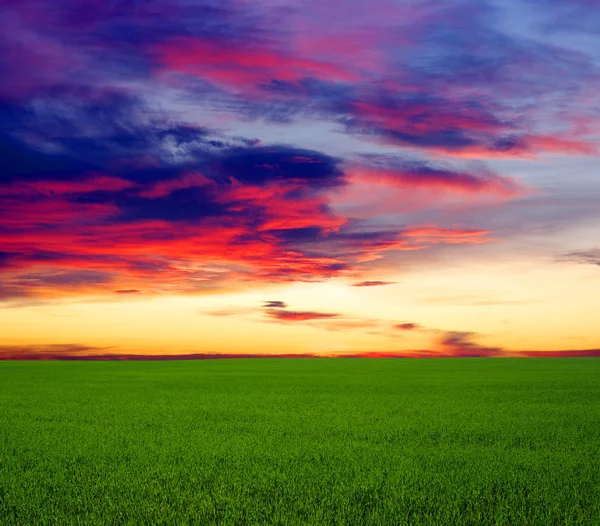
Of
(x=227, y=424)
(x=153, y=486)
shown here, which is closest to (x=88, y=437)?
(x=227, y=424)

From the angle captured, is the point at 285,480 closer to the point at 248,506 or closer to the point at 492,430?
the point at 248,506

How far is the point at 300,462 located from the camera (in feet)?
39.2

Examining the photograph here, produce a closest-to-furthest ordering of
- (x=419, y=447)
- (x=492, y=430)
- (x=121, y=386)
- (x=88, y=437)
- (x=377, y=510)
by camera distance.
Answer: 1. (x=377, y=510)
2. (x=419, y=447)
3. (x=88, y=437)
4. (x=492, y=430)
5. (x=121, y=386)

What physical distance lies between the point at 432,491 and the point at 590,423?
35.1 feet

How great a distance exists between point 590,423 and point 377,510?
39.7 ft

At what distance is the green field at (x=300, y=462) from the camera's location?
8750 millimetres

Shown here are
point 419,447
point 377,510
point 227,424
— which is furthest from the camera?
point 227,424

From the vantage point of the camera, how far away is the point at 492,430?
52.9ft

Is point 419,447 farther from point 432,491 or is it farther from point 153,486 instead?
point 153,486

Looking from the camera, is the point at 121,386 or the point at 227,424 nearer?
the point at 227,424

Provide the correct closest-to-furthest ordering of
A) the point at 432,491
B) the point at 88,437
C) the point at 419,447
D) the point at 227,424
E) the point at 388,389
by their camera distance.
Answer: the point at 432,491 → the point at 419,447 → the point at 88,437 → the point at 227,424 → the point at 388,389

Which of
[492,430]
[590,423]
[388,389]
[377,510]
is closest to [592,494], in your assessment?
[377,510]

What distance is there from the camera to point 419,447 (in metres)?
13.7

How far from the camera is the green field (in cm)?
875
